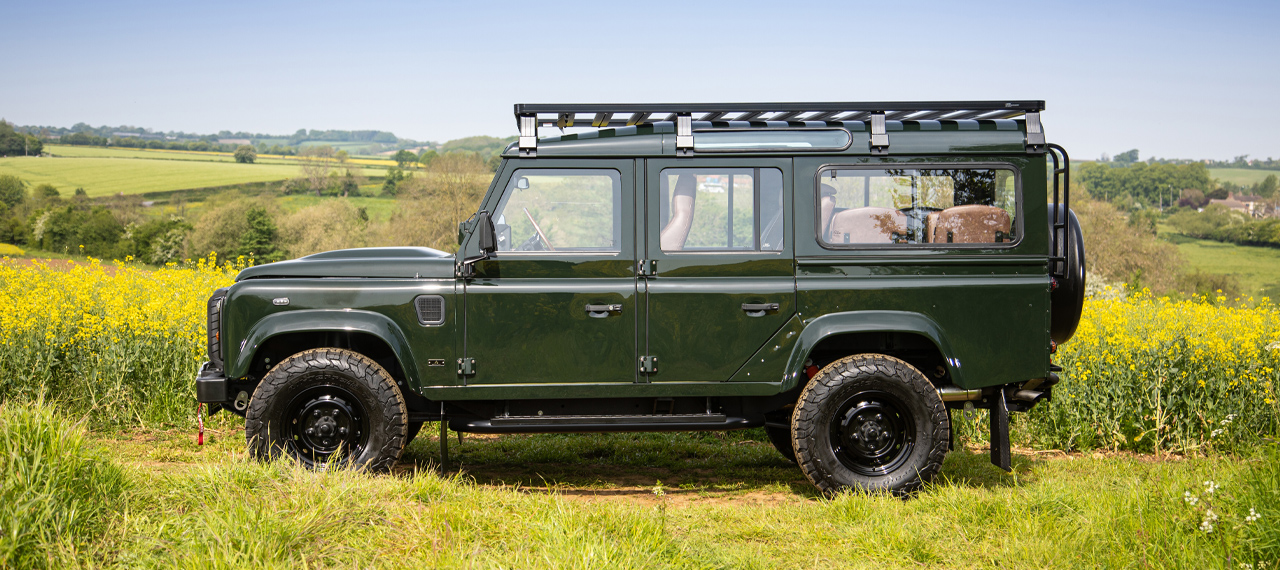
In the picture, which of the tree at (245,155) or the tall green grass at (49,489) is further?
the tree at (245,155)

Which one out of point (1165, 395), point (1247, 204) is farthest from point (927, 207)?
point (1247, 204)

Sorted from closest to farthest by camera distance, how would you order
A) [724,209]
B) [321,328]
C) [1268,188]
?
[321,328]
[724,209]
[1268,188]

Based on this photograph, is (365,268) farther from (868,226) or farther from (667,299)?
(868,226)

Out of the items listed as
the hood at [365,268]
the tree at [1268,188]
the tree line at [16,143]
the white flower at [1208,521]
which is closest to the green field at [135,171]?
the tree line at [16,143]

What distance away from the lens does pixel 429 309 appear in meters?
5.24

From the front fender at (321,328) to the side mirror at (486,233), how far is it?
0.80 m

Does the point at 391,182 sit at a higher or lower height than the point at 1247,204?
higher

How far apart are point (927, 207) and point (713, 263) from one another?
148cm

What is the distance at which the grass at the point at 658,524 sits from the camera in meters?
3.64

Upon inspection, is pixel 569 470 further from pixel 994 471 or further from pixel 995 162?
pixel 995 162

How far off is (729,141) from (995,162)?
1.75 metres

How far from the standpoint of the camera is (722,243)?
534 cm

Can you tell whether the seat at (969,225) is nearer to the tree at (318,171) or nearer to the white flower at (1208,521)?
the white flower at (1208,521)

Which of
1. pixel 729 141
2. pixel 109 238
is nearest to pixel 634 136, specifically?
pixel 729 141
